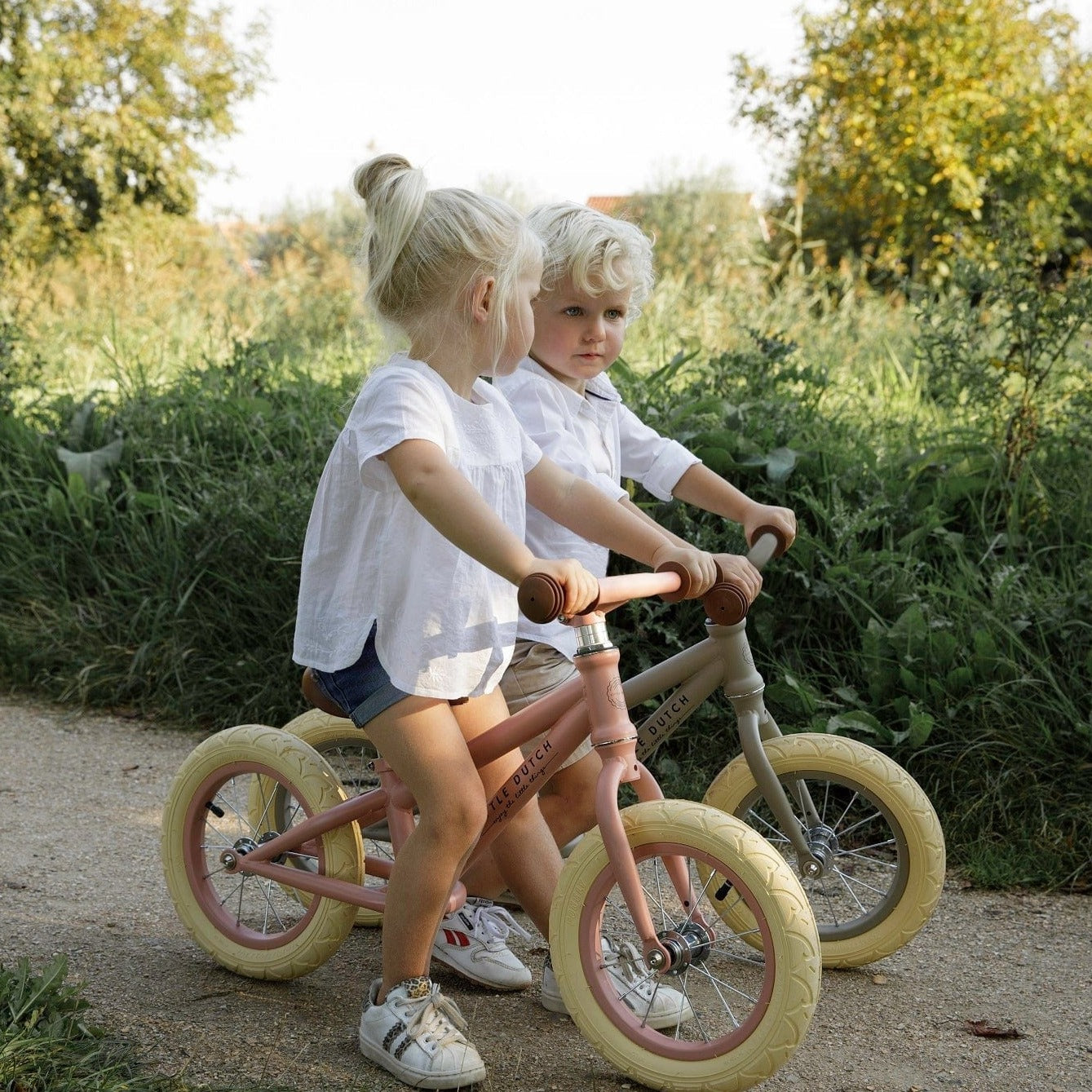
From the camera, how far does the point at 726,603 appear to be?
2.21m

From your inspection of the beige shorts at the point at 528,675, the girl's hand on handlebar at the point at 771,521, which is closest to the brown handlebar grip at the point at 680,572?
the girl's hand on handlebar at the point at 771,521

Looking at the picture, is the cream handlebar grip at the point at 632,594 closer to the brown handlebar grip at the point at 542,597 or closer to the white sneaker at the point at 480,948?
the brown handlebar grip at the point at 542,597

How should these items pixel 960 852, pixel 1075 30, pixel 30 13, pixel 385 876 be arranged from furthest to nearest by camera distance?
pixel 30 13 → pixel 1075 30 → pixel 960 852 → pixel 385 876

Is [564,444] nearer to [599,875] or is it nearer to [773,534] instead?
[773,534]

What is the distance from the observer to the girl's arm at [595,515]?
2.22m

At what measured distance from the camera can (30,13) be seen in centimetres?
1630

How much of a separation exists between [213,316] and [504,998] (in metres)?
6.49

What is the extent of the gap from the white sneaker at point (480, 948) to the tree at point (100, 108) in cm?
1494

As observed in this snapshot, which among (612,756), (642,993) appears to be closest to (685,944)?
(642,993)

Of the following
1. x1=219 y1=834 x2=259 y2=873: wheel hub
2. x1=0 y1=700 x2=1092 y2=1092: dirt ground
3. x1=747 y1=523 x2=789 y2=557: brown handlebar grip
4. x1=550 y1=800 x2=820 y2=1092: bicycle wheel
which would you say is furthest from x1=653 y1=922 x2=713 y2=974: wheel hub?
x1=219 y1=834 x2=259 y2=873: wheel hub

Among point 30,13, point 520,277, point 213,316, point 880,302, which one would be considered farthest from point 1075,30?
point 520,277

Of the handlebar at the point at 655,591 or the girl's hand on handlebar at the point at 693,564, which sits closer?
the handlebar at the point at 655,591

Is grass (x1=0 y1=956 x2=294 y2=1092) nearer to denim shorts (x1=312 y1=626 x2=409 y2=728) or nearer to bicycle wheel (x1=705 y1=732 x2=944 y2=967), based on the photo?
denim shorts (x1=312 y1=626 x2=409 y2=728)

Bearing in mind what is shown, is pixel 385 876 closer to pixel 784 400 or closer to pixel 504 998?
pixel 504 998
